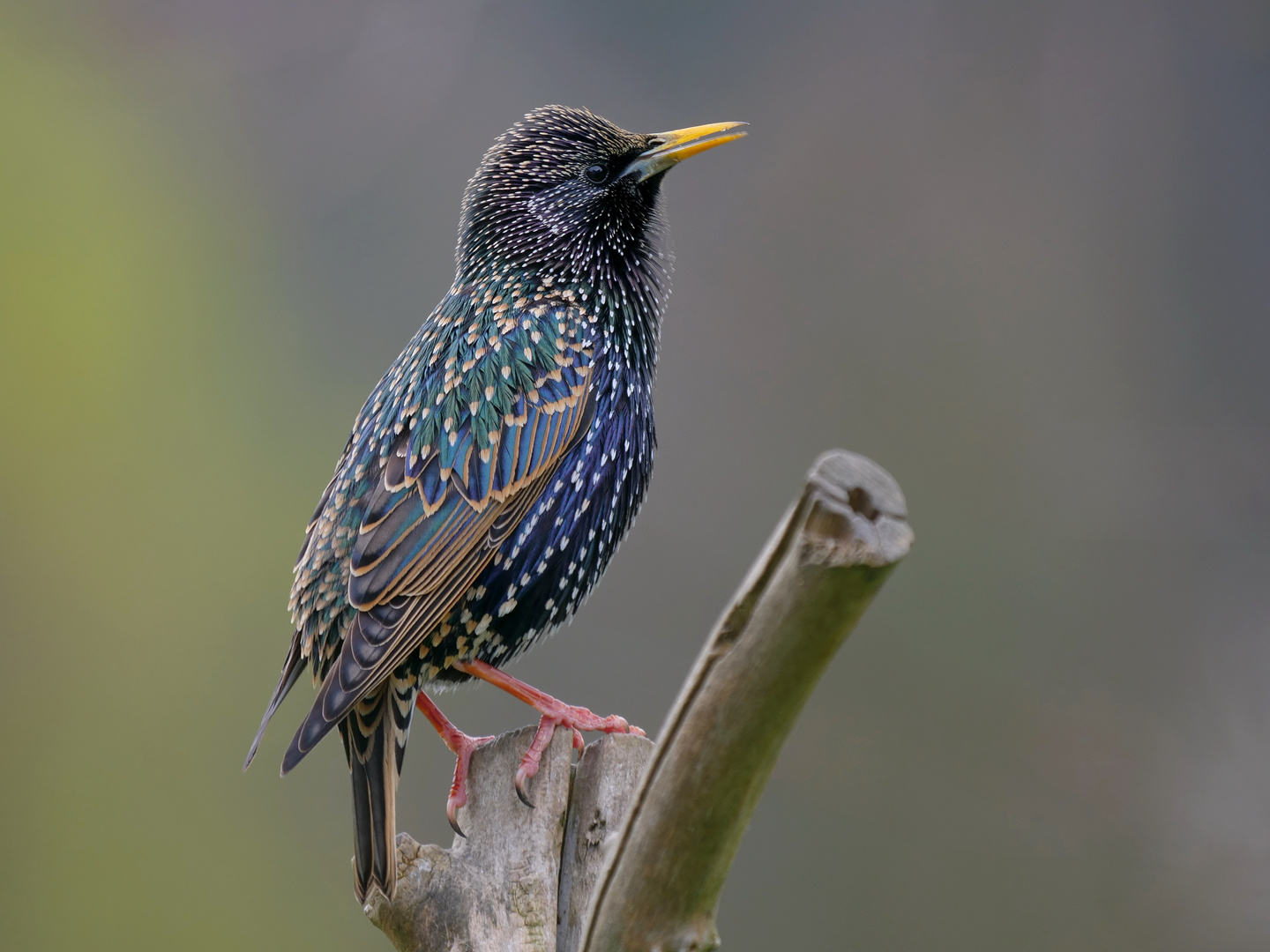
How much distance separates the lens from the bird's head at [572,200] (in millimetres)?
2865

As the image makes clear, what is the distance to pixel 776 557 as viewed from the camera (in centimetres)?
133

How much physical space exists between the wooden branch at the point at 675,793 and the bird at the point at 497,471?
3.3 inches

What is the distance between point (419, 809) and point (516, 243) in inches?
94.5

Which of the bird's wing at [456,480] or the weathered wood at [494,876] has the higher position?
the bird's wing at [456,480]

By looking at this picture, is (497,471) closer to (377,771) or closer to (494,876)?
(377,771)

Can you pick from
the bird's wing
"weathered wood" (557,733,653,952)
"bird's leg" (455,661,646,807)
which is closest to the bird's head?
the bird's wing

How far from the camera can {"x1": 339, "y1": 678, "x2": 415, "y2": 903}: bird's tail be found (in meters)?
2.18

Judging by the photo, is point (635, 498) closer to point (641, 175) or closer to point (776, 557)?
point (641, 175)

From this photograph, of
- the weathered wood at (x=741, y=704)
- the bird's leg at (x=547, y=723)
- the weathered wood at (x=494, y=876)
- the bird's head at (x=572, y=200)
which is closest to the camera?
the weathered wood at (x=741, y=704)

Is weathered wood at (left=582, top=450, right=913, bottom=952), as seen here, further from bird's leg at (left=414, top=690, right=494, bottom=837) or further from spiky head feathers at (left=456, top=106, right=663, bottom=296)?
spiky head feathers at (left=456, top=106, right=663, bottom=296)

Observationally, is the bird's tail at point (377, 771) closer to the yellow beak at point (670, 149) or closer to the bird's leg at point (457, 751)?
the bird's leg at point (457, 751)

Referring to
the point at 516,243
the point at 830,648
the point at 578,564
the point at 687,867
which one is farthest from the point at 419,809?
the point at 830,648

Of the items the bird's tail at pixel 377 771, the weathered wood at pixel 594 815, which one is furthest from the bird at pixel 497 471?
the weathered wood at pixel 594 815

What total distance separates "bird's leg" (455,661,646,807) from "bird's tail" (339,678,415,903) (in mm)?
257
